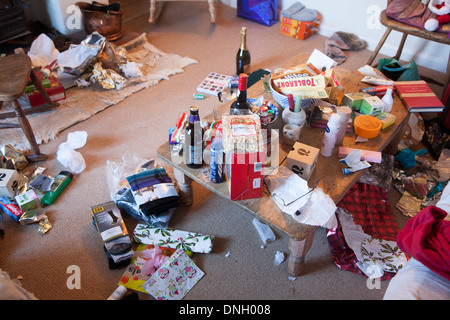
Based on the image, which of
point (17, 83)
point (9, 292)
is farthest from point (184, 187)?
point (17, 83)

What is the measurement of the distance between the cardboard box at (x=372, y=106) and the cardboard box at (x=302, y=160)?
1.50ft

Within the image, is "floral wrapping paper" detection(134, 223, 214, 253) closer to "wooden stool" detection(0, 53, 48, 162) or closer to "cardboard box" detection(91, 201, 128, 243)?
"cardboard box" detection(91, 201, 128, 243)

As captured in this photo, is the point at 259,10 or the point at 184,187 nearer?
the point at 184,187

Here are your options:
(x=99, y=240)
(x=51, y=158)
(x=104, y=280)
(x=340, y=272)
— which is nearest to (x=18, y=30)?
(x=51, y=158)

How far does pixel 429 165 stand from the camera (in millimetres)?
1965

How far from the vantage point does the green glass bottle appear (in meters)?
1.78

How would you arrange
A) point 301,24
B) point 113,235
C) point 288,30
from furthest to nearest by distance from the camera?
point 288,30
point 301,24
point 113,235

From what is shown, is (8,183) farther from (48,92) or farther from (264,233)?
(264,233)

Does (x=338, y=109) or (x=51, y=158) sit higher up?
(x=338, y=109)

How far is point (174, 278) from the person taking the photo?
146cm

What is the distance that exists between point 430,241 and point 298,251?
444 millimetres

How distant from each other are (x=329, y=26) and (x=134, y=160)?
218 centimetres
